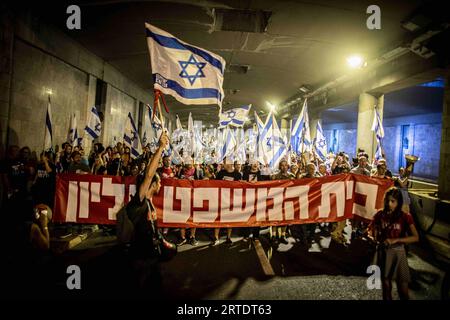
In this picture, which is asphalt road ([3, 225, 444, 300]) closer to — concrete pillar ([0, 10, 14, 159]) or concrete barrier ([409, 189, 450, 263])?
concrete barrier ([409, 189, 450, 263])

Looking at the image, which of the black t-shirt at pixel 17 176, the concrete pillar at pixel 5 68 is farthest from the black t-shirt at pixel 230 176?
the concrete pillar at pixel 5 68

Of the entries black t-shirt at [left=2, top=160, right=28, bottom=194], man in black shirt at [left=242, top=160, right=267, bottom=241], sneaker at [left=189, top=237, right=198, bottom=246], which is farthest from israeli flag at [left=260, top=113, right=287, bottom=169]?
black t-shirt at [left=2, top=160, right=28, bottom=194]

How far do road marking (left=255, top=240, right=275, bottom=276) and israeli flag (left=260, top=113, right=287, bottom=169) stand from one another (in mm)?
2810

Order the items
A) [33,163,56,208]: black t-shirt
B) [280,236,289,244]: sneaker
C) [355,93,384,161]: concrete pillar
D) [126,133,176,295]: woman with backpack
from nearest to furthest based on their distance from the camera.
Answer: [126,133,176,295]: woman with backpack → [33,163,56,208]: black t-shirt → [280,236,289,244]: sneaker → [355,93,384,161]: concrete pillar

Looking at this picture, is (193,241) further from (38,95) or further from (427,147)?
(427,147)

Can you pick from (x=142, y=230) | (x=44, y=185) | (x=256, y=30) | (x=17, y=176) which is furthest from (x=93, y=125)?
(x=142, y=230)

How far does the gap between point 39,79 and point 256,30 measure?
725 centimetres

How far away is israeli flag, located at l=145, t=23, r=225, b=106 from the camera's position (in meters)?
4.49

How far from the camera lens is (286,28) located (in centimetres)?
896

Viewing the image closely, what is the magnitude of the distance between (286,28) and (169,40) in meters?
5.81

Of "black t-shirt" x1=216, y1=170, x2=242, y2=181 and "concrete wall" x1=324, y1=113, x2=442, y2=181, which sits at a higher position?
"concrete wall" x1=324, y1=113, x2=442, y2=181

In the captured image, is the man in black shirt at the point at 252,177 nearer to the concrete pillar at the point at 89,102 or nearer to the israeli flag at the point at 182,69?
the israeli flag at the point at 182,69
